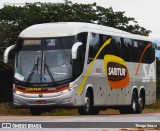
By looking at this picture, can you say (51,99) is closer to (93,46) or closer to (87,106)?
(87,106)

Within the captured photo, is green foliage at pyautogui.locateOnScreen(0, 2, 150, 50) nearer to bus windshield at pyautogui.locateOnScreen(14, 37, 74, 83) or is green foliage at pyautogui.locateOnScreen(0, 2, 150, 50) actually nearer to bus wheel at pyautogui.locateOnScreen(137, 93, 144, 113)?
bus wheel at pyautogui.locateOnScreen(137, 93, 144, 113)

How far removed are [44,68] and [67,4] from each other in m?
29.0

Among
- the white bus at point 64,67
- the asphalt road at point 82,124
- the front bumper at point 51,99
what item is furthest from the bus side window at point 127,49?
the asphalt road at point 82,124

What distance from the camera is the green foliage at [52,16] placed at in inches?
1767

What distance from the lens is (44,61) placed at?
26.1 meters

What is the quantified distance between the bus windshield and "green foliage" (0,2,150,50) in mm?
15592

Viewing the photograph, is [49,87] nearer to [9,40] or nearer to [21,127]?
[21,127]

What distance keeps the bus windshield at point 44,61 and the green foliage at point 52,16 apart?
1559cm

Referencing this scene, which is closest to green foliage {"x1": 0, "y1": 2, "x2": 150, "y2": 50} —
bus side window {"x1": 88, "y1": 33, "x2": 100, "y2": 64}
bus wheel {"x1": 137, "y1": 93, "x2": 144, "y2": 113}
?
bus wheel {"x1": 137, "y1": 93, "x2": 144, "y2": 113}

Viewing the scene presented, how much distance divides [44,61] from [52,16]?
72.5 feet

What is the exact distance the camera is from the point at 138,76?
32594mm

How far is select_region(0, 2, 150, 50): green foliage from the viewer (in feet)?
147

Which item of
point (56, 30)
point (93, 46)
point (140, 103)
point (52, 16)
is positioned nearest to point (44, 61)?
point (56, 30)

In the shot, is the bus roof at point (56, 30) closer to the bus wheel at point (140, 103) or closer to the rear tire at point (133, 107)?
the rear tire at point (133, 107)
